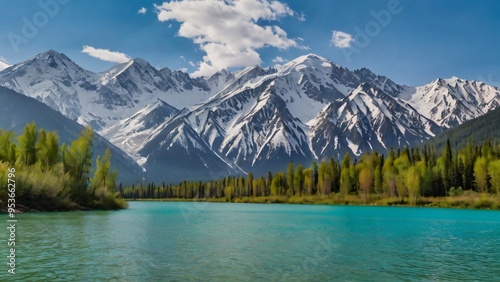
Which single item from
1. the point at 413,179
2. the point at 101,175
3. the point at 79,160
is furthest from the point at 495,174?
the point at 79,160

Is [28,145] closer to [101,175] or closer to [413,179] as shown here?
[101,175]

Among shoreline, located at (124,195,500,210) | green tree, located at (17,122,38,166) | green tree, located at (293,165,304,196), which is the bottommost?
shoreline, located at (124,195,500,210)

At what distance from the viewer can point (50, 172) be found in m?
78.1

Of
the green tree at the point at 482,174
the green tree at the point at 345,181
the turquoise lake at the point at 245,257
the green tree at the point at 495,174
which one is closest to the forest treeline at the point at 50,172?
the turquoise lake at the point at 245,257

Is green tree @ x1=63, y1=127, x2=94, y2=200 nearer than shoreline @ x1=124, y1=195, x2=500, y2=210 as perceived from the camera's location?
Yes

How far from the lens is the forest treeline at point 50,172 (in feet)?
235

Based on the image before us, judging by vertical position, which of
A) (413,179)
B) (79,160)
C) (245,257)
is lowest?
(245,257)

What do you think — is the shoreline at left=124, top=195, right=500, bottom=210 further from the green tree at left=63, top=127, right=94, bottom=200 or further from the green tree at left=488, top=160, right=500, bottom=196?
the green tree at left=63, top=127, right=94, bottom=200

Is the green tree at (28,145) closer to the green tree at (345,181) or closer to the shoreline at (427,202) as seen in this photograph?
the shoreline at (427,202)

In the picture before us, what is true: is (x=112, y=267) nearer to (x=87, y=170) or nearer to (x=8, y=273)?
(x=8, y=273)

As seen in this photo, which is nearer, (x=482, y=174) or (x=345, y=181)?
(x=482, y=174)

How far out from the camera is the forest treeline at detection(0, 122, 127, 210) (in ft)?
235

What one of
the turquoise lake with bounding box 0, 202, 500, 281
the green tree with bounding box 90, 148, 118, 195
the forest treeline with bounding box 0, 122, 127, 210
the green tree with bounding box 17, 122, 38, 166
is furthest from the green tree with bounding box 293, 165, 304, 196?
the turquoise lake with bounding box 0, 202, 500, 281

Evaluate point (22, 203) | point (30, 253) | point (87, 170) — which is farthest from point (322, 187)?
point (30, 253)
